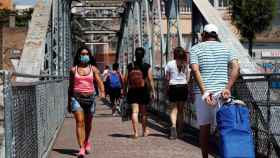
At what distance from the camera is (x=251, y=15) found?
63.6m

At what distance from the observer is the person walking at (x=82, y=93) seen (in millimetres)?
10461

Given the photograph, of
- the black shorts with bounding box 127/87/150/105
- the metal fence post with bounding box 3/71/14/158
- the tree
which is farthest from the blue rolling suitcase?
the tree

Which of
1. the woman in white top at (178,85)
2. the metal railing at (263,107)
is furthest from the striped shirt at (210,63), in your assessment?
the woman in white top at (178,85)

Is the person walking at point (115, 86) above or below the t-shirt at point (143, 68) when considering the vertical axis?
below

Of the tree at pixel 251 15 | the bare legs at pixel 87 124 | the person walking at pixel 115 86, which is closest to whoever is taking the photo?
the bare legs at pixel 87 124

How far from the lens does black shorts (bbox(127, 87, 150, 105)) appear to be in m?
12.9

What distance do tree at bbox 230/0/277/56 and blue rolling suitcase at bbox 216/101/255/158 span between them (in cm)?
5634

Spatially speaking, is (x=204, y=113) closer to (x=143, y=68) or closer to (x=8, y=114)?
(x=8, y=114)

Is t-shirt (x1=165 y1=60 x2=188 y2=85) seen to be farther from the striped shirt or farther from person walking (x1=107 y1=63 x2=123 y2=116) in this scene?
person walking (x1=107 y1=63 x2=123 y2=116)

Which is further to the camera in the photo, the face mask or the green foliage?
the green foliage

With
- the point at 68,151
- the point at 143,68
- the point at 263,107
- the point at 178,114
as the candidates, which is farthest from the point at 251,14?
the point at 263,107

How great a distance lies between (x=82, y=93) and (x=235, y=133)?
3.92m

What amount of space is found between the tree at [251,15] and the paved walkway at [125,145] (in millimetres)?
49219

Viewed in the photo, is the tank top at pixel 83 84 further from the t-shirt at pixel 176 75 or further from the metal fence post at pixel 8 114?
the metal fence post at pixel 8 114
